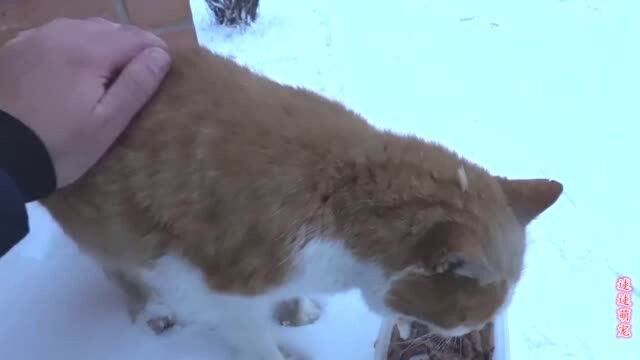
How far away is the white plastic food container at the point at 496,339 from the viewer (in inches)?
43.3

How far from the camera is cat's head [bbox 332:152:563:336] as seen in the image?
932 millimetres

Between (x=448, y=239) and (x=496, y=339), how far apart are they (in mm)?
295

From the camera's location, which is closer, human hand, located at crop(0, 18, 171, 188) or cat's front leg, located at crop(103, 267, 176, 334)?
human hand, located at crop(0, 18, 171, 188)

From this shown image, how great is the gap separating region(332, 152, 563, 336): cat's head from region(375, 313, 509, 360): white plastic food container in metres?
0.08

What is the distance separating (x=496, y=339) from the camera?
3.65 feet

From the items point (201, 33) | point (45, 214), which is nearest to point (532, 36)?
point (201, 33)

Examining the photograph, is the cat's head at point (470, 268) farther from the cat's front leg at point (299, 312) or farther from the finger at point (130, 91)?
the finger at point (130, 91)

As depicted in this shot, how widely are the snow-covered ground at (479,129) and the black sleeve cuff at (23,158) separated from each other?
393mm

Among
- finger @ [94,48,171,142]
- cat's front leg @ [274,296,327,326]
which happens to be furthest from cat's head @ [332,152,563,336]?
finger @ [94,48,171,142]

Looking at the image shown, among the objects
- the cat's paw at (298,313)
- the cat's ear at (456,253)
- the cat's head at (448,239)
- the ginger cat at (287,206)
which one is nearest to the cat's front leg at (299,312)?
the cat's paw at (298,313)

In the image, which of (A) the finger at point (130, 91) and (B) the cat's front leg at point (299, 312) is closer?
(A) the finger at point (130, 91)

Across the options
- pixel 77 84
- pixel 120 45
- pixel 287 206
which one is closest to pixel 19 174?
pixel 77 84

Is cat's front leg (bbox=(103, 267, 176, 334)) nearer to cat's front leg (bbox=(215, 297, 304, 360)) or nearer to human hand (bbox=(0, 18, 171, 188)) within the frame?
cat's front leg (bbox=(215, 297, 304, 360))

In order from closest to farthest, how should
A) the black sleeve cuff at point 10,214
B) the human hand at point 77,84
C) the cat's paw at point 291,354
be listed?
the black sleeve cuff at point 10,214 < the human hand at point 77,84 < the cat's paw at point 291,354
